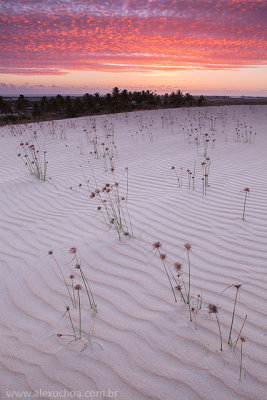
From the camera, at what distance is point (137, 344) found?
1890mm

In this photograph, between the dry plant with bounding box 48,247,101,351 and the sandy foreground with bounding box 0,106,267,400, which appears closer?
the sandy foreground with bounding box 0,106,267,400

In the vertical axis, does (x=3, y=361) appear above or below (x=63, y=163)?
below

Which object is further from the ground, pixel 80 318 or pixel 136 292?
pixel 80 318

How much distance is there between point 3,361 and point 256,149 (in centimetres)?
806

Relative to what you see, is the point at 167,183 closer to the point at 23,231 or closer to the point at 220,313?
the point at 23,231

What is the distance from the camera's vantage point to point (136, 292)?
238 centimetres

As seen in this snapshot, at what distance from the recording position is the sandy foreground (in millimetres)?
1679

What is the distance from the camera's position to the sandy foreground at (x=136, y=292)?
5.51 ft

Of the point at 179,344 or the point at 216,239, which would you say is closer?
the point at 179,344

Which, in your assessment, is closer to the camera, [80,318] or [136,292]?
[80,318]

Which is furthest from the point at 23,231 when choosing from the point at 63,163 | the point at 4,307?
the point at 63,163

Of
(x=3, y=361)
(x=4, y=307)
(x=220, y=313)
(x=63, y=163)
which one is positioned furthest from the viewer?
(x=63, y=163)

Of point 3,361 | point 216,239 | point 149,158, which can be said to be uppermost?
point 149,158

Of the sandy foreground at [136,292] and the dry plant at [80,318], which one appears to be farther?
the dry plant at [80,318]
